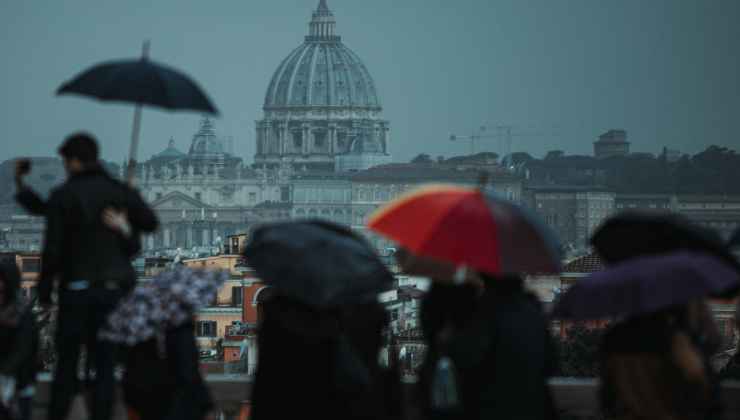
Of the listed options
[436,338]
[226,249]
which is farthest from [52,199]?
[226,249]

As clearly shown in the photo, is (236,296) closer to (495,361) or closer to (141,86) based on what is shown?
(141,86)

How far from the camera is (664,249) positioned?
27.2ft

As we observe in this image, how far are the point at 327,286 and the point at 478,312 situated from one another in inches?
20.1

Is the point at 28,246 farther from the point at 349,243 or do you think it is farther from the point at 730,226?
the point at 349,243

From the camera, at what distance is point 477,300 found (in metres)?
7.97

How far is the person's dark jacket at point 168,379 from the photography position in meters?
8.43

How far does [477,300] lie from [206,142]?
166 m

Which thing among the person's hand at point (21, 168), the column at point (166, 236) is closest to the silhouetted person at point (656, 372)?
the person's hand at point (21, 168)

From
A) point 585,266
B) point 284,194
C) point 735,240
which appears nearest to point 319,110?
point 284,194

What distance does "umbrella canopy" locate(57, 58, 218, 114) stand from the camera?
342 inches

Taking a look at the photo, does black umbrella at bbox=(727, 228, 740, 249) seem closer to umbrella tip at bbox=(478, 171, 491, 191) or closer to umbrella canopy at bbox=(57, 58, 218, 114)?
umbrella tip at bbox=(478, 171, 491, 191)

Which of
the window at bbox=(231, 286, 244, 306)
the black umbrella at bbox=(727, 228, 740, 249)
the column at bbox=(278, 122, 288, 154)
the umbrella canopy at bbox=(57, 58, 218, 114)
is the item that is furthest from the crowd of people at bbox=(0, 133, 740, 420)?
the column at bbox=(278, 122, 288, 154)

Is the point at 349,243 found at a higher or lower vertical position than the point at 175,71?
lower

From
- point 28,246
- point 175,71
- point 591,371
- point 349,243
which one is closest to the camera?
point 349,243
